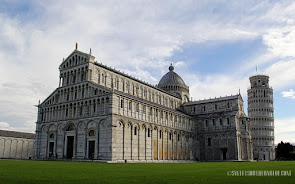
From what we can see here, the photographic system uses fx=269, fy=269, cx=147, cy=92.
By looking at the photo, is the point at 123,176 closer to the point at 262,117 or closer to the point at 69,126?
the point at 69,126

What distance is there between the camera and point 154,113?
54.5 m

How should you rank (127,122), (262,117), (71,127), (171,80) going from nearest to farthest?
1. (127,122)
2. (71,127)
3. (171,80)
4. (262,117)

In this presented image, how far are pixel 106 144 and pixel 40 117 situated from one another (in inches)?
785

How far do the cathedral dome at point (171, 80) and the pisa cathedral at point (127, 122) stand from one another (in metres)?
1.15

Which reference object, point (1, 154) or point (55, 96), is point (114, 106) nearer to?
point (55, 96)

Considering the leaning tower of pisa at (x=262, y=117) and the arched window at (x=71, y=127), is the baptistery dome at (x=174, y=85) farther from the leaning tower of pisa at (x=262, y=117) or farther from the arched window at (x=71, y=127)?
the arched window at (x=71, y=127)

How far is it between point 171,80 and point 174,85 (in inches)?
84.3

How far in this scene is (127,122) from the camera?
46344 millimetres

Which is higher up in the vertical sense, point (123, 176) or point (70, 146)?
point (123, 176)

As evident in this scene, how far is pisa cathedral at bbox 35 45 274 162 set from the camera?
45.2 meters

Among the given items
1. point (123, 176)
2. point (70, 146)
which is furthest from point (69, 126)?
point (123, 176)

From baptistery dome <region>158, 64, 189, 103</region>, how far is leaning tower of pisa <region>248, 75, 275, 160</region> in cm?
3110

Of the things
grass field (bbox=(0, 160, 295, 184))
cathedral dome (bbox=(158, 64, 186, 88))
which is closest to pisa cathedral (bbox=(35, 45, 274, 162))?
cathedral dome (bbox=(158, 64, 186, 88))

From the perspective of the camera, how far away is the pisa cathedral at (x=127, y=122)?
45188 millimetres
